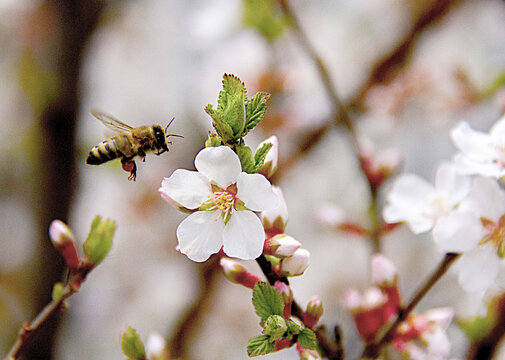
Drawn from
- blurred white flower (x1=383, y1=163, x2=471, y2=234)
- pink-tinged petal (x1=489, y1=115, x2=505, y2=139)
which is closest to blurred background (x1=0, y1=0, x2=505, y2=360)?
blurred white flower (x1=383, y1=163, x2=471, y2=234)

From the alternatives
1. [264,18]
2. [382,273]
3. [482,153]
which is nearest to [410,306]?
[382,273]

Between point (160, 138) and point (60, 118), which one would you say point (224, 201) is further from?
point (60, 118)

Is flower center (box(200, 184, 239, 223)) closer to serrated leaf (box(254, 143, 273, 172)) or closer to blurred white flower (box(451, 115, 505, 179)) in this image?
serrated leaf (box(254, 143, 273, 172))

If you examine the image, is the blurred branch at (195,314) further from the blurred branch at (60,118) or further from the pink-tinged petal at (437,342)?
the pink-tinged petal at (437,342)

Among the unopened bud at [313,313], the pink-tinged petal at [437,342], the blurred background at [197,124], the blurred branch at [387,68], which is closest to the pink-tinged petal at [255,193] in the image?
the unopened bud at [313,313]

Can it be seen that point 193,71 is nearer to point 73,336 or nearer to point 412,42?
point 412,42

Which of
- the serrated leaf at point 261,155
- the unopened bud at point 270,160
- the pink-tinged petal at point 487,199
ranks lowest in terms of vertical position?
the pink-tinged petal at point 487,199
